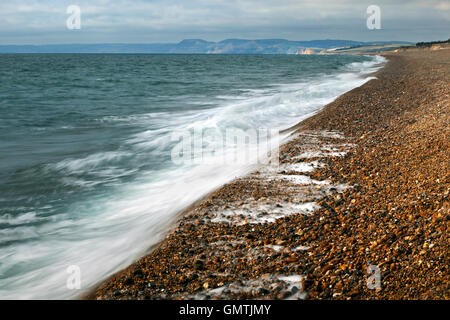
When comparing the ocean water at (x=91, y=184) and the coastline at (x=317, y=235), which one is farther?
the ocean water at (x=91, y=184)

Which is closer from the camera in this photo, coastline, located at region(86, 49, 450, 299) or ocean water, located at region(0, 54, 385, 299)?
coastline, located at region(86, 49, 450, 299)

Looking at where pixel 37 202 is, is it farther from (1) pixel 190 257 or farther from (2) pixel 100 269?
(1) pixel 190 257

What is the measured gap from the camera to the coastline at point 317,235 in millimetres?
3010

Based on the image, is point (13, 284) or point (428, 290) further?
point (13, 284)

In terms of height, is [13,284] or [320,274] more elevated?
[320,274]

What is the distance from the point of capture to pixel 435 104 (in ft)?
32.5

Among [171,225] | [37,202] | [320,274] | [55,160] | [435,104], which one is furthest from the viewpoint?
[435,104]

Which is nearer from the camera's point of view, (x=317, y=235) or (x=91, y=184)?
(x=317, y=235)

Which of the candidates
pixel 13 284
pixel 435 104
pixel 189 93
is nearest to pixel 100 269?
pixel 13 284

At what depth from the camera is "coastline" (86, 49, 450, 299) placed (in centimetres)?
301

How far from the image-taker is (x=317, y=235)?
12.5 ft

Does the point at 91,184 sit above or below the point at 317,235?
below

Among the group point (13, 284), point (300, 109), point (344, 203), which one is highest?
point (300, 109)
